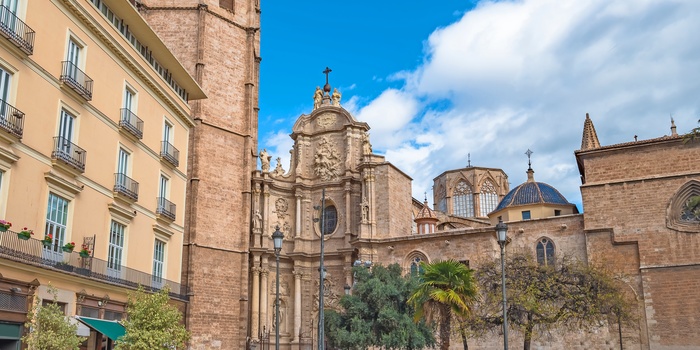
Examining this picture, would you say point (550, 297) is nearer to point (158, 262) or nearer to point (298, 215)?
point (158, 262)

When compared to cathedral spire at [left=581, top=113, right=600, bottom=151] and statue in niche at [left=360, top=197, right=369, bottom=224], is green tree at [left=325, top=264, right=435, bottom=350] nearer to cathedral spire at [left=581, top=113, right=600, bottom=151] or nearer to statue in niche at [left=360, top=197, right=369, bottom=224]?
statue in niche at [left=360, top=197, right=369, bottom=224]

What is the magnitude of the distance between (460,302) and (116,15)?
1383 cm

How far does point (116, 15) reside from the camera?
21.1 metres

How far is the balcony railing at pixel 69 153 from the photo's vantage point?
16531mm

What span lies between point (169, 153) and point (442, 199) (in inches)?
1544

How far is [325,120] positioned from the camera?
3978 centimetres

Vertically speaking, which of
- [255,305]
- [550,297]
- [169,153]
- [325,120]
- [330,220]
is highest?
[325,120]

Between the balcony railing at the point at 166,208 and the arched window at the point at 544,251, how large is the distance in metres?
17.2

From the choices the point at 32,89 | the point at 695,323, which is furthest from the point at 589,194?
the point at 32,89

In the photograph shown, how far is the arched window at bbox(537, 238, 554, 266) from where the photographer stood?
31266mm

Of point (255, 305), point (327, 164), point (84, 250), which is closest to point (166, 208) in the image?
point (84, 250)

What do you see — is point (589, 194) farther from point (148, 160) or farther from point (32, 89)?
point (32, 89)

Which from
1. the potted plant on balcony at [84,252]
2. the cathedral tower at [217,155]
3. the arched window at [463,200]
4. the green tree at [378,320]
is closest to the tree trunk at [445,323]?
the green tree at [378,320]

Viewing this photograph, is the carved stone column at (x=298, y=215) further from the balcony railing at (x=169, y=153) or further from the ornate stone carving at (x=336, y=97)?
the balcony railing at (x=169, y=153)
